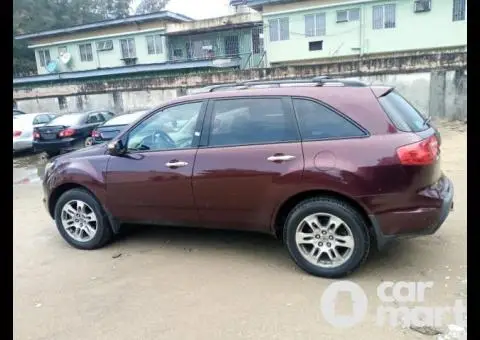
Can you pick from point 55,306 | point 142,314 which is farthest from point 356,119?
point 55,306

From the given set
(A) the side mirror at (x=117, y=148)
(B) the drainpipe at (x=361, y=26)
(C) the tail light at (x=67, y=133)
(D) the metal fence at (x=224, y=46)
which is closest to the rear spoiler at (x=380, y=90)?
(A) the side mirror at (x=117, y=148)

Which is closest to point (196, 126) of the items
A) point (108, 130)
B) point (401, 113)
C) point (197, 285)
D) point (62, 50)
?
point (197, 285)

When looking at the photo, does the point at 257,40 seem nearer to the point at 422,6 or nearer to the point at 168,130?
the point at 422,6

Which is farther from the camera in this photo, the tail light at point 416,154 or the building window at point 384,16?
the building window at point 384,16

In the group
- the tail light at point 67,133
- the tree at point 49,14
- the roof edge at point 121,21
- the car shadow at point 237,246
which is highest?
the tree at point 49,14

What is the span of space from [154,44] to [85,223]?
90.2 ft

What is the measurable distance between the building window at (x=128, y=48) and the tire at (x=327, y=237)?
29.5m

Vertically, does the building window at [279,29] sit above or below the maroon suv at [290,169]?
above

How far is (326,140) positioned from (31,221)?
4828 millimetres

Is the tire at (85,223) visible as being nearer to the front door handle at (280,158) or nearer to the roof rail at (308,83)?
the roof rail at (308,83)

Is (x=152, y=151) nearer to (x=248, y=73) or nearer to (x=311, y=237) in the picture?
(x=311, y=237)

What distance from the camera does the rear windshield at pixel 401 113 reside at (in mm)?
3592

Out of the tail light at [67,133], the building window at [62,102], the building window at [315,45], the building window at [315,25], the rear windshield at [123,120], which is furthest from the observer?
the building window at [315,45]
